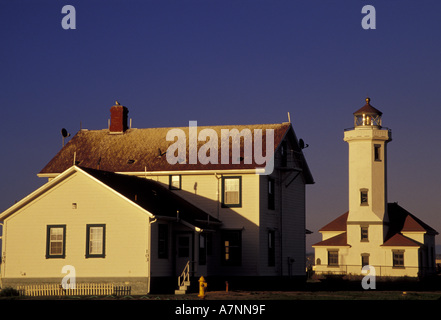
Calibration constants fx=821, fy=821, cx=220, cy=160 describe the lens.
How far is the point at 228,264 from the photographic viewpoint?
4456cm

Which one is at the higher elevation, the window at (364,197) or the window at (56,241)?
the window at (364,197)

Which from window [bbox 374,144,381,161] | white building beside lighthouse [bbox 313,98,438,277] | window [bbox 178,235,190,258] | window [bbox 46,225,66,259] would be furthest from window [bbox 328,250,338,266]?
window [bbox 46,225,66,259]

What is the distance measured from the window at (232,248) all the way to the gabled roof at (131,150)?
3.68m

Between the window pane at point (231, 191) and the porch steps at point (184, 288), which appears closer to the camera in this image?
the porch steps at point (184, 288)

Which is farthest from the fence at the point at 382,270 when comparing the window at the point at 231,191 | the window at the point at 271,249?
the window at the point at 231,191

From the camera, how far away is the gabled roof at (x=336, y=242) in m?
74.8

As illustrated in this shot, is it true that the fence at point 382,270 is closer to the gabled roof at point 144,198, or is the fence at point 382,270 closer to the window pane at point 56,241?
the gabled roof at point 144,198

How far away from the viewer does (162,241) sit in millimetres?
40156

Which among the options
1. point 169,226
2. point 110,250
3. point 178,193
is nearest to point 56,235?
point 110,250

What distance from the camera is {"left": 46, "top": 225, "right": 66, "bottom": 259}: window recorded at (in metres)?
40.0

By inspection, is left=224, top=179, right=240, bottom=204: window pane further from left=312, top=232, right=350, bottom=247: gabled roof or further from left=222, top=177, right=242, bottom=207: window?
left=312, top=232, right=350, bottom=247: gabled roof

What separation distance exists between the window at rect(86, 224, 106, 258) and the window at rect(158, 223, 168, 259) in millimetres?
2645
